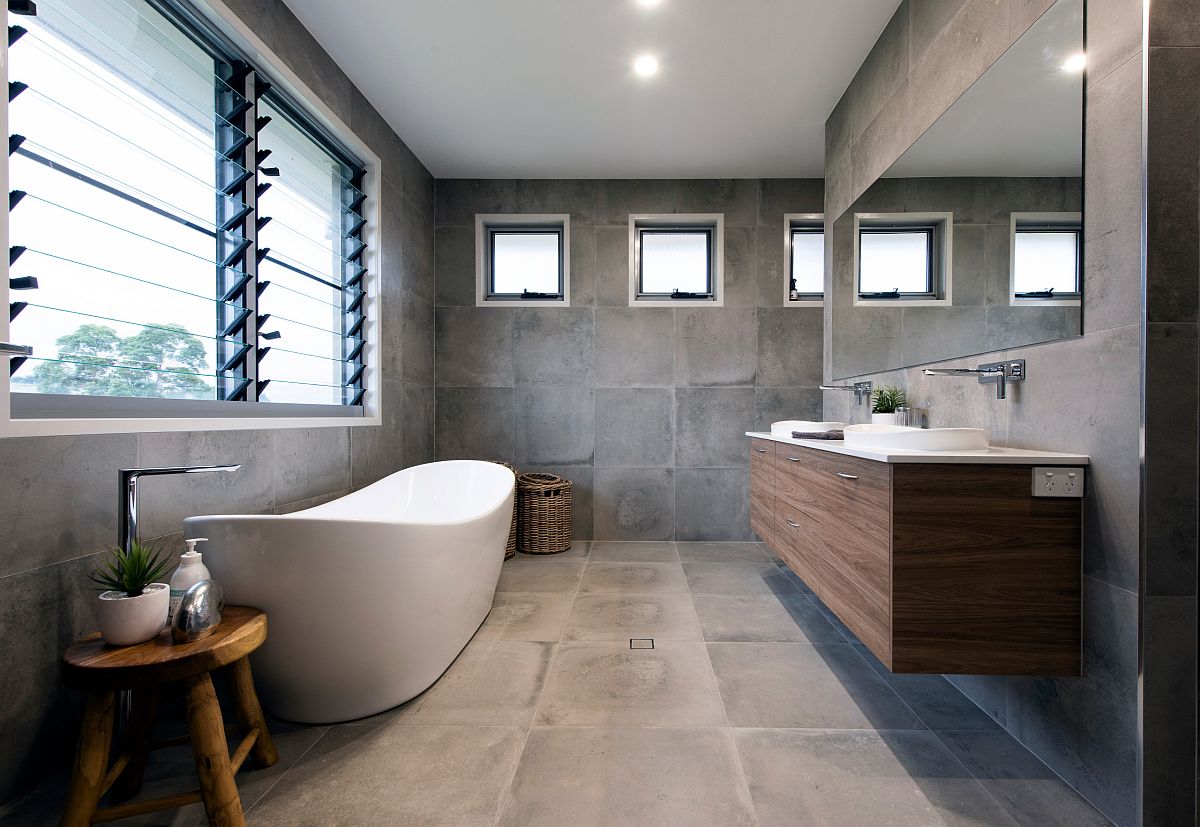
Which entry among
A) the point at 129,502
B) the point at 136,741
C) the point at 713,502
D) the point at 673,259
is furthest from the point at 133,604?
the point at 673,259

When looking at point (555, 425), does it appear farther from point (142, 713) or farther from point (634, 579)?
point (142, 713)

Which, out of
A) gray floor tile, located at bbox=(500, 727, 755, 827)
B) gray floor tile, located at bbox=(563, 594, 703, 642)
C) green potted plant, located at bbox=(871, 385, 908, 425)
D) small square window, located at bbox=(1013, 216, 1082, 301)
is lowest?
gray floor tile, located at bbox=(500, 727, 755, 827)

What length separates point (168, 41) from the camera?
5.99ft

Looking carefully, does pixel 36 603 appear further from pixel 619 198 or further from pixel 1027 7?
pixel 619 198

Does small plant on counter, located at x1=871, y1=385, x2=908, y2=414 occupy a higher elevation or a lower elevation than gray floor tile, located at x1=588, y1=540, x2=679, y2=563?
higher

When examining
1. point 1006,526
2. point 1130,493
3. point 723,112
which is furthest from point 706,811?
point 723,112

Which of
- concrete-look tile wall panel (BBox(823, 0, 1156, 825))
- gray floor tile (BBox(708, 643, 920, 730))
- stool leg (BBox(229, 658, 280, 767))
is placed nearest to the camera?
concrete-look tile wall panel (BBox(823, 0, 1156, 825))

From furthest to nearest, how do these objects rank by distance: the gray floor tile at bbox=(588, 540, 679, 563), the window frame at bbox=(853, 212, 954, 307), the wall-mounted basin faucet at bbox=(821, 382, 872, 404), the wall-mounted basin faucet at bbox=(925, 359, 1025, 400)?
the gray floor tile at bbox=(588, 540, 679, 563)
the wall-mounted basin faucet at bbox=(821, 382, 872, 404)
the window frame at bbox=(853, 212, 954, 307)
the wall-mounted basin faucet at bbox=(925, 359, 1025, 400)

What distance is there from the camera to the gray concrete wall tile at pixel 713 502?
3920mm

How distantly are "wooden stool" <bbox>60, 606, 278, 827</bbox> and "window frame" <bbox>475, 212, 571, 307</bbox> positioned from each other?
2967 millimetres

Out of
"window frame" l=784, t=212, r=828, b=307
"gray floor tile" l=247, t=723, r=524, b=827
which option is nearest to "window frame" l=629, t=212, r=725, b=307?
"window frame" l=784, t=212, r=828, b=307

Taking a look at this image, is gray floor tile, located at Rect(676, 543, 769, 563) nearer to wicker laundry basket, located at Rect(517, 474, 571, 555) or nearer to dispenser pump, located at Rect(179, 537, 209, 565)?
wicker laundry basket, located at Rect(517, 474, 571, 555)

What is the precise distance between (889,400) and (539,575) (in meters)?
2.06

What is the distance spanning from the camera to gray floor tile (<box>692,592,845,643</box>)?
7.65ft
